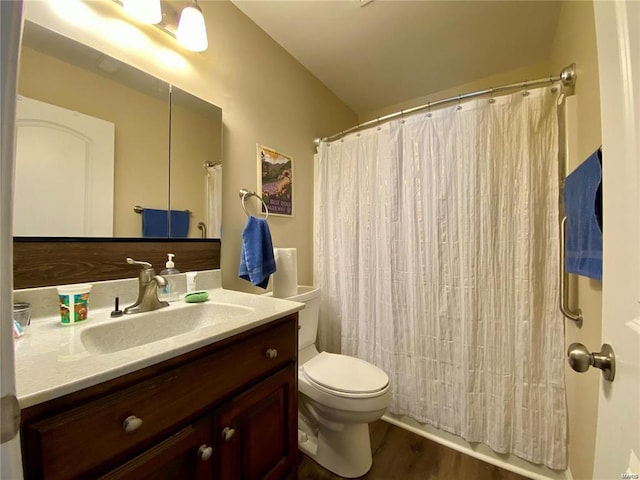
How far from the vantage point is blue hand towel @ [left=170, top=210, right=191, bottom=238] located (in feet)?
3.87

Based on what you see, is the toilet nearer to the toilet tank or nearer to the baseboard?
the toilet tank

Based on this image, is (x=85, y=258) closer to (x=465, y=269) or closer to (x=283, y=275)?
(x=283, y=275)

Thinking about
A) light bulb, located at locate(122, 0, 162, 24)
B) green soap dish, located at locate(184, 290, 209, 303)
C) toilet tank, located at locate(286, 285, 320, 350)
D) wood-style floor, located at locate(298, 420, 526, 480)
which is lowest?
wood-style floor, located at locate(298, 420, 526, 480)

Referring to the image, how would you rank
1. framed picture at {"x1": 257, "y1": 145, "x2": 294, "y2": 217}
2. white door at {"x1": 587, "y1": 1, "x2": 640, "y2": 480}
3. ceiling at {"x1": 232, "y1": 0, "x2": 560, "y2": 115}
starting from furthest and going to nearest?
framed picture at {"x1": 257, "y1": 145, "x2": 294, "y2": 217}
ceiling at {"x1": 232, "y1": 0, "x2": 560, "y2": 115}
white door at {"x1": 587, "y1": 1, "x2": 640, "y2": 480}

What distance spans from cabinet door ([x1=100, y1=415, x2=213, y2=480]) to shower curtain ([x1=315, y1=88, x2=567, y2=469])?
1.21m

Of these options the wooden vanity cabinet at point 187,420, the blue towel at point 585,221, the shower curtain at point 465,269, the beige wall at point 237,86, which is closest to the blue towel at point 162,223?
the beige wall at point 237,86

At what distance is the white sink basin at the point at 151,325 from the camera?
80 centimetres

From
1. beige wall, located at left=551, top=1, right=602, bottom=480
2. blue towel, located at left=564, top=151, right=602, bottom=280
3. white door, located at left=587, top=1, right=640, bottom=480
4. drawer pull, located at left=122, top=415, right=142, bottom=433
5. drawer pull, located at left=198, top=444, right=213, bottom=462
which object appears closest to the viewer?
white door, located at left=587, top=1, right=640, bottom=480

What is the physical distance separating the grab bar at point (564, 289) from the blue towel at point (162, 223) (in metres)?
1.66

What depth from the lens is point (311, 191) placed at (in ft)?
6.68

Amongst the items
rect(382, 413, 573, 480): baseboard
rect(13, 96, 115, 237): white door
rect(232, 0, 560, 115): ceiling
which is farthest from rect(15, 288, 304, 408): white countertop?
rect(232, 0, 560, 115): ceiling

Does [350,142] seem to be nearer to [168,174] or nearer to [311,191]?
[311,191]

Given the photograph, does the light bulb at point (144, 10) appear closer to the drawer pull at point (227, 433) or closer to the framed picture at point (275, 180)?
the framed picture at point (275, 180)

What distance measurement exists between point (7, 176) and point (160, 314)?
32.6 inches
